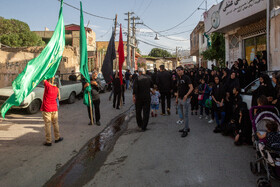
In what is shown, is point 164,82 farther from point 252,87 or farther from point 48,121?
point 48,121

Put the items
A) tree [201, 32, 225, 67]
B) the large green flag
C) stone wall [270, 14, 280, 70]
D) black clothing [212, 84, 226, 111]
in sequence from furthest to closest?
tree [201, 32, 225, 67], stone wall [270, 14, 280, 70], black clothing [212, 84, 226, 111], the large green flag

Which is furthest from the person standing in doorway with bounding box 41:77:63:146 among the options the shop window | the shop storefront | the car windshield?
the shop window

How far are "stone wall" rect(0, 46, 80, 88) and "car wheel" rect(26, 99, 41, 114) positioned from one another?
282 inches

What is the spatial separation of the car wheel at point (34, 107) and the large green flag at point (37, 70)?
498 centimetres

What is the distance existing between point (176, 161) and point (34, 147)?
3.41 meters

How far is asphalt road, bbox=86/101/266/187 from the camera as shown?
147 inches

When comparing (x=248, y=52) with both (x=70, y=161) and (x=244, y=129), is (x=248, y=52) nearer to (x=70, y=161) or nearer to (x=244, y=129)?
(x=244, y=129)

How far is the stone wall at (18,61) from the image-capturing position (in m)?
15.9

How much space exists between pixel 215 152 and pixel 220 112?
2.13 m

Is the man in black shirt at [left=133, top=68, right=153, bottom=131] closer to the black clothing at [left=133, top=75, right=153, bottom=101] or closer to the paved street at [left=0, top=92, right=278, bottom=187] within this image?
the black clothing at [left=133, top=75, right=153, bottom=101]

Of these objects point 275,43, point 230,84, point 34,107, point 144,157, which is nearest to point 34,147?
point 144,157

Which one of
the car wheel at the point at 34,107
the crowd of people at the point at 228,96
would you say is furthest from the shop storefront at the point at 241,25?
the car wheel at the point at 34,107

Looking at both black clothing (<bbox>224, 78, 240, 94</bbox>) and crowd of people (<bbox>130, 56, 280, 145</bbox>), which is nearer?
crowd of people (<bbox>130, 56, 280, 145</bbox>)

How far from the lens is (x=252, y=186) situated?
11.4 ft
